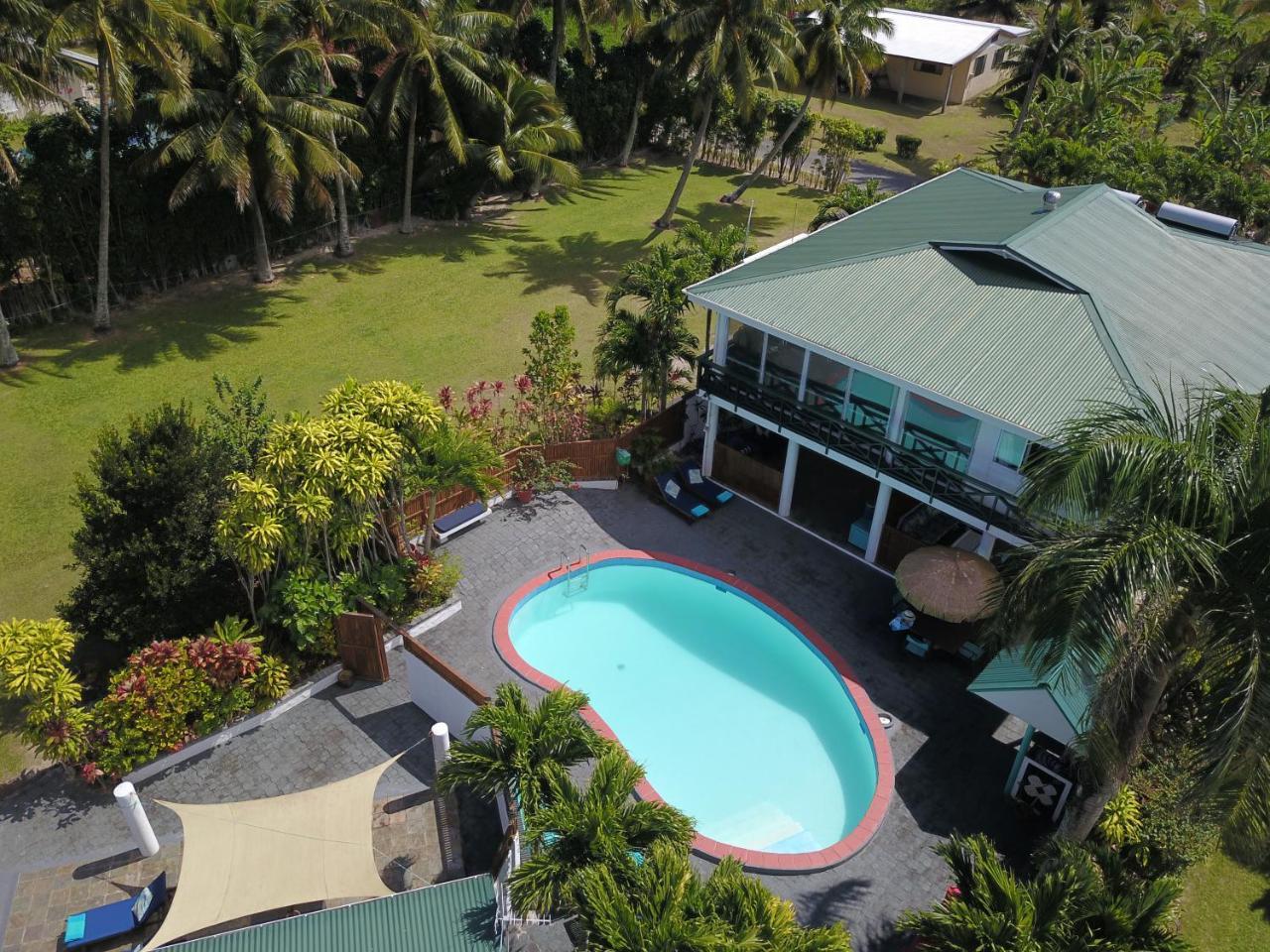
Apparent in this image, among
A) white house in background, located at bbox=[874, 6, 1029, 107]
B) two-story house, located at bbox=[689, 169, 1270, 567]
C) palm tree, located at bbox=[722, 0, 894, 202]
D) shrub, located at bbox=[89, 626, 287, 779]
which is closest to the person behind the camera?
shrub, located at bbox=[89, 626, 287, 779]

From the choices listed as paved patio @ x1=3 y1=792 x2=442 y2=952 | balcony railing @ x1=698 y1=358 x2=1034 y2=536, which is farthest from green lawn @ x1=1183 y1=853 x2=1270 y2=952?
paved patio @ x1=3 y1=792 x2=442 y2=952

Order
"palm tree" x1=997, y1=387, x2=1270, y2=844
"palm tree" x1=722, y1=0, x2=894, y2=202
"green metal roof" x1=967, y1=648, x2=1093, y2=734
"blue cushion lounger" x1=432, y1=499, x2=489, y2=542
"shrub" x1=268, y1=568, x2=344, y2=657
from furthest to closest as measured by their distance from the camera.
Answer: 1. "palm tree" x1=722, y1=0, x2=894, y2=202
2. "blue cushion lounger" x1=432, y1=499, x2=489, y2=542
3. "shrub" x1=268, y1=568, x2=344, y2=657
4. "green metal roof" x1=967, y1=648, x2=1093, y2=734
5. "palm tree" x1=997, y1=387, x2=1270, y2=844

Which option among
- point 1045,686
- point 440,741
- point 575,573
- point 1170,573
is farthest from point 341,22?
point 1170,573

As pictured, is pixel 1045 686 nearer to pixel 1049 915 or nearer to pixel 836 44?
pixel 1049 915

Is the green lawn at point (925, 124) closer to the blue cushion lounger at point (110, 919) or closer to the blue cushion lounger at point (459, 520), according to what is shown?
the blue cushion lounger at point (459, 520)

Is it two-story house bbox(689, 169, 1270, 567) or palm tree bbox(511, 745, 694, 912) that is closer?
palm tree bbox(511, 745, 694, 912)

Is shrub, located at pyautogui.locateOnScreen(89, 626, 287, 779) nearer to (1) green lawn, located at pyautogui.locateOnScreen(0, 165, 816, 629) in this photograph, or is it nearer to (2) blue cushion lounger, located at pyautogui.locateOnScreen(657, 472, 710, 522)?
(1) green lawn, located at pyautogui.locateOnScreen(0, 165, 816, 629)

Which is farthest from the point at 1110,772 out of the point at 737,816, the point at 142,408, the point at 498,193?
the point at 498,193
